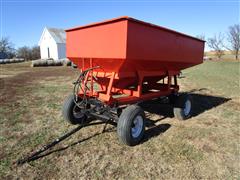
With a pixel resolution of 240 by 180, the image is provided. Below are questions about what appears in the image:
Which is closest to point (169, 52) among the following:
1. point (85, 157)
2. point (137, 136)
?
point (137, 136)

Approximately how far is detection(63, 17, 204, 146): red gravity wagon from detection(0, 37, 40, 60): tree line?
51829mm

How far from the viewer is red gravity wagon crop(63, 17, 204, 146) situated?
11.7ft

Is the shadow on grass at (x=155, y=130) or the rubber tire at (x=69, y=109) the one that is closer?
the shadow on grass at (x=155, y=130)

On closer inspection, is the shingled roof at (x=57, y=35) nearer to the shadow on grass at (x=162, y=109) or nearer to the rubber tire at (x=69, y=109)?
the shadow on grass at (x=162, y=109)

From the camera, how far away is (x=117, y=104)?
4.02m

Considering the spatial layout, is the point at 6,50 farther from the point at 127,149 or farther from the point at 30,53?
the point at 127,149

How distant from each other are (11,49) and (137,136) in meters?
72.1

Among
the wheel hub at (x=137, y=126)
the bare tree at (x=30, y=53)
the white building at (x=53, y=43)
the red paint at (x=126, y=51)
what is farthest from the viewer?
the bare tree at (x=30, y=53)

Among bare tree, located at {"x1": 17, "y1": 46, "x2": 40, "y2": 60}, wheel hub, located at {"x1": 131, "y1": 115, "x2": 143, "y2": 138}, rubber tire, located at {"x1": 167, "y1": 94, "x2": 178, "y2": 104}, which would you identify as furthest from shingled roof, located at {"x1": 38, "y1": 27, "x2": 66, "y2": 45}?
wheel hub, located at {"x1": 131, "y1": 115, "x2": 143, "y2": 138}

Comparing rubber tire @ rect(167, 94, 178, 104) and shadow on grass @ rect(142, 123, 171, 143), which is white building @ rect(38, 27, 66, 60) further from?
shadow on grass @ rect(142, 123, 171, 143)

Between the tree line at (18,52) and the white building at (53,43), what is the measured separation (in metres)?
17.0

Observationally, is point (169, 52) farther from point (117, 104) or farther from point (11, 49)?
point (11, 49)

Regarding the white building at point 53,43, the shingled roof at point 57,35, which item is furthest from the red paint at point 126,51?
the shingled roof at point 57,35

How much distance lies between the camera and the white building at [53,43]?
109 feet
